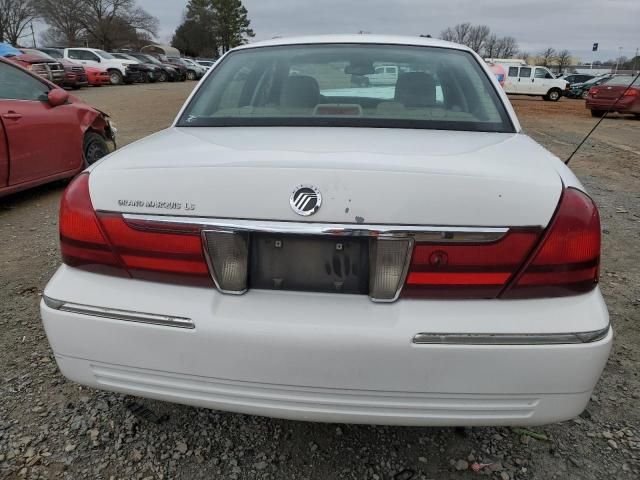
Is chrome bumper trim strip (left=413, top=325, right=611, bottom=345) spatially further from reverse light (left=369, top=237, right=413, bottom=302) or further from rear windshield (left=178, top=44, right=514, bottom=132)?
rear windshield (left=178, top=44, right=514, bottom=132)

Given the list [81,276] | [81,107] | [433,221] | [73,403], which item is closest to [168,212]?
[81,276]

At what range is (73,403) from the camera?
2287 mm

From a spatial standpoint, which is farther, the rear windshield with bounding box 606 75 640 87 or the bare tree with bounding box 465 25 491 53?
the bare tree with bounding box 465 25 491 53

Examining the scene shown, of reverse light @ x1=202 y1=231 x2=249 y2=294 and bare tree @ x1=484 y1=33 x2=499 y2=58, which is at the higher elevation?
reverse light @ x1=202 y1=231 x2=249 y2=294

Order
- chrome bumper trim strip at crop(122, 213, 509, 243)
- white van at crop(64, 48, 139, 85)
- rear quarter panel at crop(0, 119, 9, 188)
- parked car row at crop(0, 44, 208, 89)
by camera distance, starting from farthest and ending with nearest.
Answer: white van at crop(64, 48, 139, 85), parked car row at crop(0, 44, 208, 89), rear quarter panel at crop(0, 119, 9, 188), chrome bumper trim strip at crop(122, 213, 509, 243)

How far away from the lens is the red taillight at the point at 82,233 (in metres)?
1.69

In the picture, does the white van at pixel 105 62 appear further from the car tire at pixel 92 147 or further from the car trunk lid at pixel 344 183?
the car trunk lid at pixel 344 183

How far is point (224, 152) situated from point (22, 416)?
1435 millimetres

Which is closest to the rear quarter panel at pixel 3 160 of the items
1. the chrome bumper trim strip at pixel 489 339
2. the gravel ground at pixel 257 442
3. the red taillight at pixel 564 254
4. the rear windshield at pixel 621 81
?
the gravel ground at pixel 257 442

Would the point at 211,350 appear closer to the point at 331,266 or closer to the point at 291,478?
the point at 331,266

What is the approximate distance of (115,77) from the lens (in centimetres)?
2977

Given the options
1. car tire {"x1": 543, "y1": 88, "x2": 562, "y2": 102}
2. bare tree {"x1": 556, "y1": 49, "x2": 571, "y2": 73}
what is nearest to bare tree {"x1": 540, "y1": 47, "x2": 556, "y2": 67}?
bare tree {"x1": 556, "y1": 49, "x2": 571, "y2": 73}

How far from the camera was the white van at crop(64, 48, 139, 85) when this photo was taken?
2826 cm

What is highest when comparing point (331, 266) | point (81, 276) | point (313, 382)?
point (331, 266)
